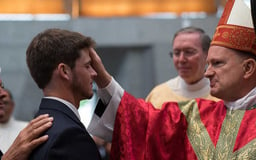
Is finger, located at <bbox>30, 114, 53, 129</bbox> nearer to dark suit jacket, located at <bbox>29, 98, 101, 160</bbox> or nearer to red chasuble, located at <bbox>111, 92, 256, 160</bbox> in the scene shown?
dark suit jacket, located at <bbox>29, 98, 101, 160</bbox>

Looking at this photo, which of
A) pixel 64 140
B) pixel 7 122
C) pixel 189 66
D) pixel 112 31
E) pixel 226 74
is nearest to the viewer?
pixel 64 140

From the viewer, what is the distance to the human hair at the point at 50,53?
222cm

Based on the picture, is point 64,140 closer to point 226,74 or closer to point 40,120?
point 40,120

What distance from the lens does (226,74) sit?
8.46 feet

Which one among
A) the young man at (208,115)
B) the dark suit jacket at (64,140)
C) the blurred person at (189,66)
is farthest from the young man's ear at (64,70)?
the blurred person at (189,66)

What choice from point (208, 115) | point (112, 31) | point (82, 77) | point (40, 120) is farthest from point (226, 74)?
point (112, 31)

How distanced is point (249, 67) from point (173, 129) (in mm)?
520

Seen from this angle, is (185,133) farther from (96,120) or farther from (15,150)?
(15,150)

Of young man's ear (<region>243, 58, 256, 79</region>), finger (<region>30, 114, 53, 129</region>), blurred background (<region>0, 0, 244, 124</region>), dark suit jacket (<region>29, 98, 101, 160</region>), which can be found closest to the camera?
dark suit jacket (<region>29, 98, 101, 160</region>)

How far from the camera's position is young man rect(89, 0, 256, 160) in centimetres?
258

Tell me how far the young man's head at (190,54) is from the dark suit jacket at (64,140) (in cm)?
165

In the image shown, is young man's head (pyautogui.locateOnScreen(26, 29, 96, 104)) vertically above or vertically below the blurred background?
above

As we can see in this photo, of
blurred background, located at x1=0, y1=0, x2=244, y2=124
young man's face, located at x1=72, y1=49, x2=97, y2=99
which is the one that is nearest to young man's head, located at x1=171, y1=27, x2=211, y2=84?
young man's face, located at x1=72, y1=49, x2=97, y2=99

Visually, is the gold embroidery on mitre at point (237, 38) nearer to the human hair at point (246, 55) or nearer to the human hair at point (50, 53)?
the human hair at point (246, 55)
